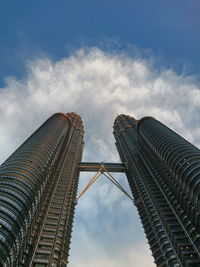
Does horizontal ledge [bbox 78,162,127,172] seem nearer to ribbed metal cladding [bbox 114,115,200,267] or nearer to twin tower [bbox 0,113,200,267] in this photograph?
ribbed metal cladding [bbox 114,115,200,267]

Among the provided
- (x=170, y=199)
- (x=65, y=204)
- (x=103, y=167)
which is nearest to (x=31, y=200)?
(x=65, y=204)

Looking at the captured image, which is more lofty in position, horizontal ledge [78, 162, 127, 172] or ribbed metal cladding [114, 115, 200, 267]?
horizontal ledge [78, 162, 127, 172]

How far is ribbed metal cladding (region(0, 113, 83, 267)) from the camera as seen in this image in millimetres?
50094

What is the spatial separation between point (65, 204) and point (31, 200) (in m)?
37.1

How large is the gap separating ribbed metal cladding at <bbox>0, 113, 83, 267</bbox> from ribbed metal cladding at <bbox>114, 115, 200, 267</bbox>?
36215 mm

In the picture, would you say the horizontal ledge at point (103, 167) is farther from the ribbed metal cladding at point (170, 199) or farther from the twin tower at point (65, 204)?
the twin tower at point (65, 204)

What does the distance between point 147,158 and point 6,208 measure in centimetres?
8958

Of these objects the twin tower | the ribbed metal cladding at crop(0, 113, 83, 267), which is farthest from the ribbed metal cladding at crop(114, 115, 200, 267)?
the ribbed metal cladding at crop(0, 113, 83, 267)

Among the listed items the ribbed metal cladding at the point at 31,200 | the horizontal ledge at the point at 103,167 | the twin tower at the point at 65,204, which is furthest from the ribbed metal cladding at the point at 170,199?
the ribbed metal cladding at the point at 31,200

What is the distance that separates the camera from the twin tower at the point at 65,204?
56.2 metres

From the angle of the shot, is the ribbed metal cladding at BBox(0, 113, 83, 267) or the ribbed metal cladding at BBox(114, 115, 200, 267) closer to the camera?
the ribbed metal cladding at BBox(0, 113, 83, 267)

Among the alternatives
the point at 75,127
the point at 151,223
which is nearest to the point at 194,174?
the point at 151,223

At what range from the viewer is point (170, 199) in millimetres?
86875

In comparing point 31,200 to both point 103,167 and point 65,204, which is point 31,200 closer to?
point 65,204
